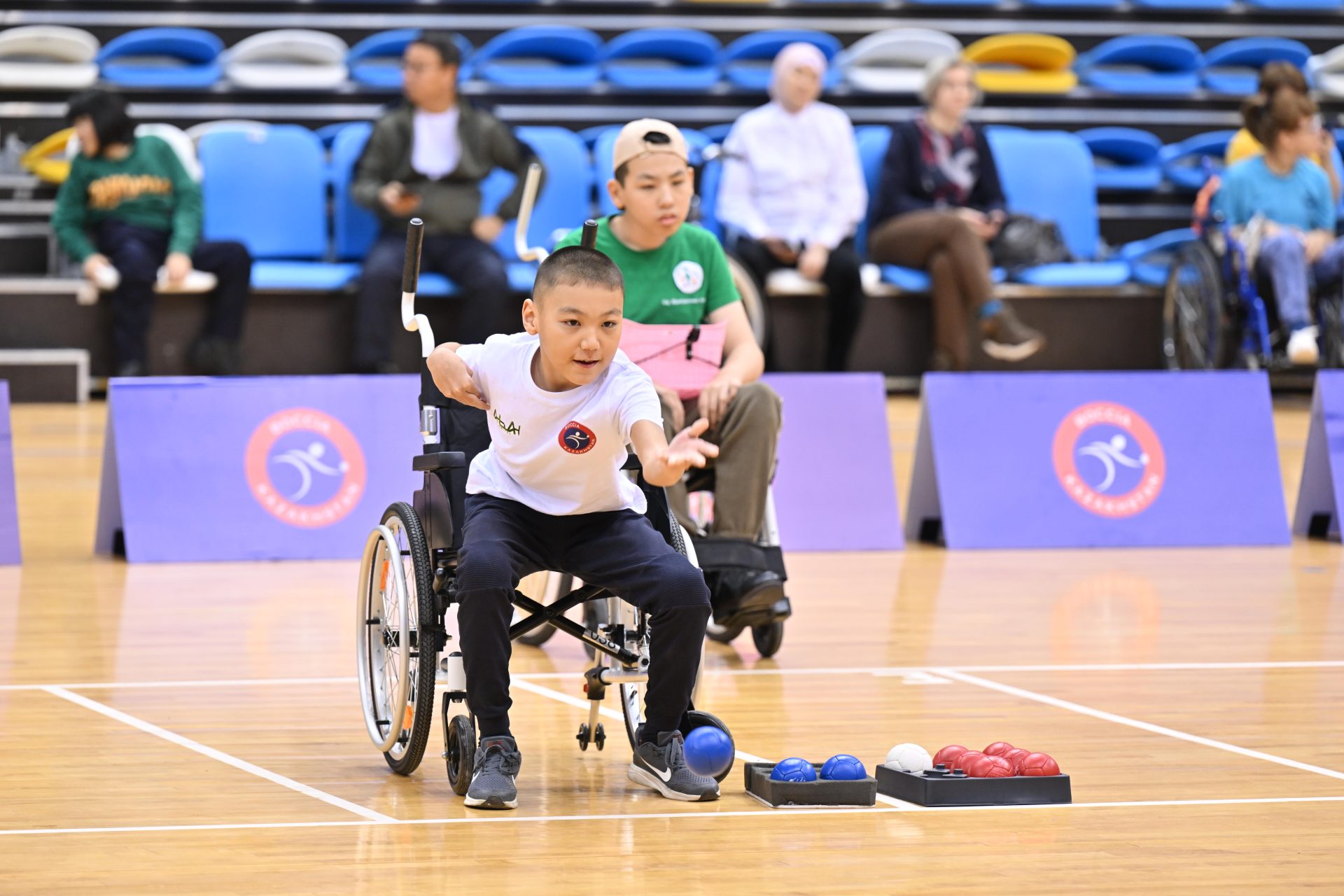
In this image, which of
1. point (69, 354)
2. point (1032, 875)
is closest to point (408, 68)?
point (69, 354)

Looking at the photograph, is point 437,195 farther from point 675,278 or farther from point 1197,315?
point 675,278

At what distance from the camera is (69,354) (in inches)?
310

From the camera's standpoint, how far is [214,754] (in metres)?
3.18

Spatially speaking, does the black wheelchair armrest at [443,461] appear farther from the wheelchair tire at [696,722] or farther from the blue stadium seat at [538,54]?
the blue stadium seat at [538,54]

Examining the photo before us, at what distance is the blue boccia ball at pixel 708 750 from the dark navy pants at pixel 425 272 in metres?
4.95

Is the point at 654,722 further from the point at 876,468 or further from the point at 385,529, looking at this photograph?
the point at 876,468

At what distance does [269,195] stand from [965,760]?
5.94 m

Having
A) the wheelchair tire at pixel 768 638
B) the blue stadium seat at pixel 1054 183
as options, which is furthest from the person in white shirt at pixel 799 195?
the wheelchair tire at pixel 768 638

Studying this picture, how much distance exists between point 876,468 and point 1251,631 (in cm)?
156

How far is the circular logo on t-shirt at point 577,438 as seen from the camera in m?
2.92

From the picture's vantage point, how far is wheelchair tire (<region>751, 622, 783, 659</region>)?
4.15 metres

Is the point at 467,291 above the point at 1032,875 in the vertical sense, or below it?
above

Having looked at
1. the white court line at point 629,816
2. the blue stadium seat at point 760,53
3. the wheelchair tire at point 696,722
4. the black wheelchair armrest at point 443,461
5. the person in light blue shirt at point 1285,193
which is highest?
the blue stadium seat at point 760,53

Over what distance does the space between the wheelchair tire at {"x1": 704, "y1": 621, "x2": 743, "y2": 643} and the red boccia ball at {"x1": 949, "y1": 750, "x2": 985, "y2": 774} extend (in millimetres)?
1250
